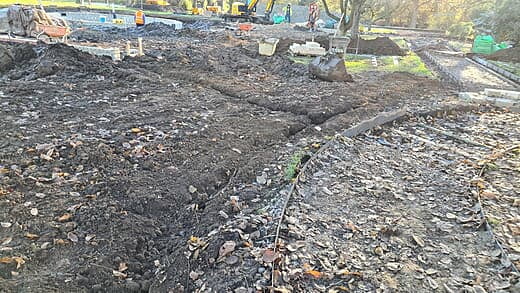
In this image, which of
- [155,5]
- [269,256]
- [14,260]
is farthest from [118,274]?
[155,5]

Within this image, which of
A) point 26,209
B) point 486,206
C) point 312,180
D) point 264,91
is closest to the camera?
point 26,209

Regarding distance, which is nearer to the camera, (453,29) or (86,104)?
(86,104)

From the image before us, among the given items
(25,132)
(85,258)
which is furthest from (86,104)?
(85,258)

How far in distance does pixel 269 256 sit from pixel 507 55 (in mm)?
16308

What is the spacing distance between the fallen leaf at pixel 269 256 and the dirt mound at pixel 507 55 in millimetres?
15646

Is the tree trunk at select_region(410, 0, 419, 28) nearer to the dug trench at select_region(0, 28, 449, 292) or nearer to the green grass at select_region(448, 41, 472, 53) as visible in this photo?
the green grass at select_region(448, 41, 472, 53)

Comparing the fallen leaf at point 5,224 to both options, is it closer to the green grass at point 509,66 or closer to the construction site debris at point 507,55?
the green grass at point 509,66

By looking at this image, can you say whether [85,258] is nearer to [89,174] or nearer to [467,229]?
[89,174]

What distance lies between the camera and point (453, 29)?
89.7 ft

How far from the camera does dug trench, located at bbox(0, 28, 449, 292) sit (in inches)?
131

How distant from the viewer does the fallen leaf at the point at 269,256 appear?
331 cm

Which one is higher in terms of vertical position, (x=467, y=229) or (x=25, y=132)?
(x=25, y=132)

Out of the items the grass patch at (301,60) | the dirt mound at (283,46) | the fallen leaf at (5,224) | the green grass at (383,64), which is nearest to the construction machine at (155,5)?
the dirt mound at (283,46)

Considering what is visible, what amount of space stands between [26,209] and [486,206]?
5.09m
